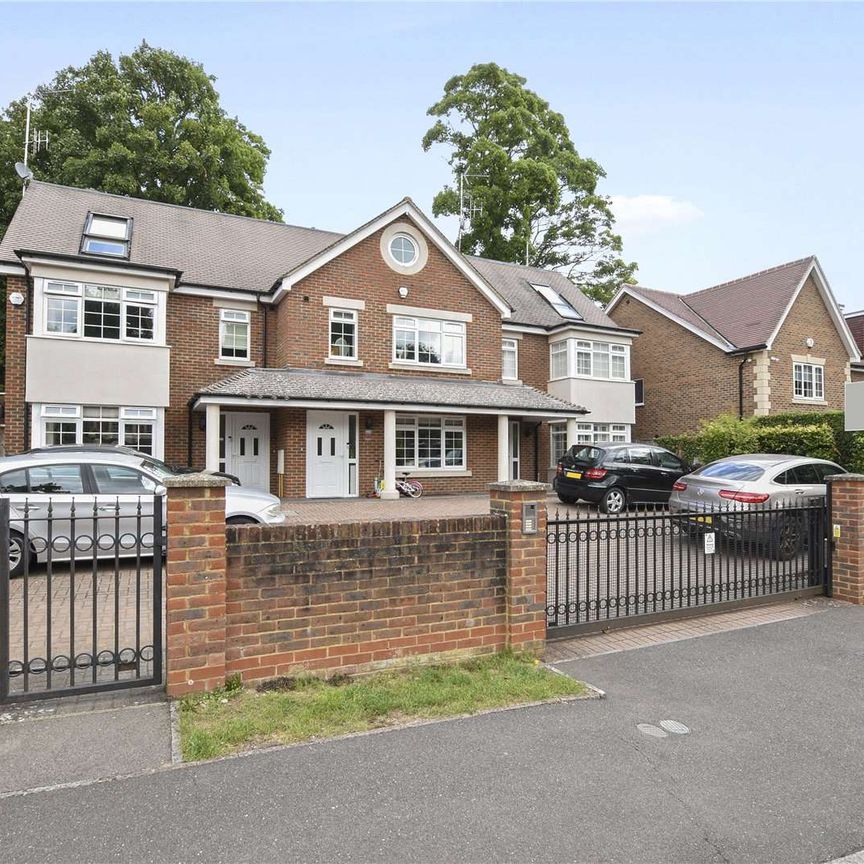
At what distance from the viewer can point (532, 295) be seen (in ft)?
78.5

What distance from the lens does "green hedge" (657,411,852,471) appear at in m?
14.2

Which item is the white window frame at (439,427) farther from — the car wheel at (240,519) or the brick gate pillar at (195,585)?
the brick gate pillar at (195,585)

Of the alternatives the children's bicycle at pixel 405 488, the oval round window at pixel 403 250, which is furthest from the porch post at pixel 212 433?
the oval round window at pixel 403 250

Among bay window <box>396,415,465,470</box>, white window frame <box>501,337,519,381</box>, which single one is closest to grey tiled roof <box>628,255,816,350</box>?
white window frame <box>501,337,519,381</box>

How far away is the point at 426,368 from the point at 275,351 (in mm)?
4532

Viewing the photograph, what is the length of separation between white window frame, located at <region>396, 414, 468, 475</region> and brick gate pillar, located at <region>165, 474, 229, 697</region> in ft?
45.8

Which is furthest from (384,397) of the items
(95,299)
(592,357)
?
(592,357)

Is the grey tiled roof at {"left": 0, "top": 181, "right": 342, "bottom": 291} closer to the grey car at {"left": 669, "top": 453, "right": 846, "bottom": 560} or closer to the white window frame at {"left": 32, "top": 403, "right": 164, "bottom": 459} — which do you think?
the white window frame at {"left": 32, "top": 403, "right": 164, "bottom": 459}

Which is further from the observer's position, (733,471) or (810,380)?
(810,380)

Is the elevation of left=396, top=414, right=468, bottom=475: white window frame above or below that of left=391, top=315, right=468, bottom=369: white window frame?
below

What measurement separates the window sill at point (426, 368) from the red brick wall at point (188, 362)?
4.86 m

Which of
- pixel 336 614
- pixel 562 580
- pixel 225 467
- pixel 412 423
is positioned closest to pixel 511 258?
pixel 412 423

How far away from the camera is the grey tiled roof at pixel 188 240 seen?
16.3 metres

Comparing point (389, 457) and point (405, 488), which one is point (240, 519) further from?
point (405, 488)
